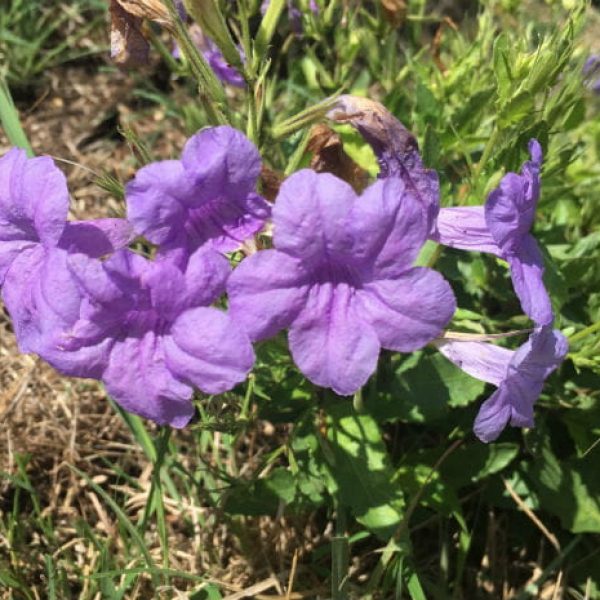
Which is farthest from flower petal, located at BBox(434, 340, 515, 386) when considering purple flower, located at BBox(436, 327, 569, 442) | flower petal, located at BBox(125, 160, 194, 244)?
flower petal, located at BBox(125, 160, 194, 244)

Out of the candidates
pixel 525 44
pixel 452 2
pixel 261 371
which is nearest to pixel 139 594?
pixel 261 371

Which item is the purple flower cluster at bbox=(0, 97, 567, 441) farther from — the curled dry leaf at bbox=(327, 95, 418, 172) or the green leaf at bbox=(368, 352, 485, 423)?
the green leaf at bbox=(368, 352, 485, 423)

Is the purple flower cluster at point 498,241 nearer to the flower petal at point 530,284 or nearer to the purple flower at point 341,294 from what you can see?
the flower petal at point 530,284

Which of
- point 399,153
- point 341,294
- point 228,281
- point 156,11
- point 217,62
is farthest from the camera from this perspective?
point 217,62

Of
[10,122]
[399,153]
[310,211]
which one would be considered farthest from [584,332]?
[10,122]

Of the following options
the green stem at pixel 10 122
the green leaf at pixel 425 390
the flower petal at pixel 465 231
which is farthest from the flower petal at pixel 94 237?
the green leaf at pixel 425 390

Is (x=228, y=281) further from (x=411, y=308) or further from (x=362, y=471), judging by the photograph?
(x=362, y=471)
